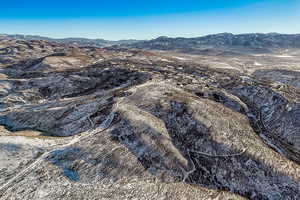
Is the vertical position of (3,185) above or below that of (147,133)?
below

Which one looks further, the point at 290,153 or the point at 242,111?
the point at 242,111

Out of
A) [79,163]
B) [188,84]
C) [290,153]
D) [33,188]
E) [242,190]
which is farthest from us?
[188,84]

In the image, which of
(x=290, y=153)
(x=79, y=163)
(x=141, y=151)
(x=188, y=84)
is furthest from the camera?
(x=188, y=84)

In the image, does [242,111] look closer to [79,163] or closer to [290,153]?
[290,153]

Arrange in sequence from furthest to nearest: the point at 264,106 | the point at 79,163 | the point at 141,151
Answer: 1. the point at 264,106
2. the point at 141,151
3. the point at 79,163

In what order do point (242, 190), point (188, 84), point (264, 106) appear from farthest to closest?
point (188, 84), point (264, 106), point (242, 190)

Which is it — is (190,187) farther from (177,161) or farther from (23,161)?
(23,161)

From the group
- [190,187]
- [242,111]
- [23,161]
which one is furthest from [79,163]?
[242,111]

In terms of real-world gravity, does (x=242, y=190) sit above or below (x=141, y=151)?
below

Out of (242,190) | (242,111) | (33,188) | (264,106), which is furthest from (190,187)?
(264,106)
